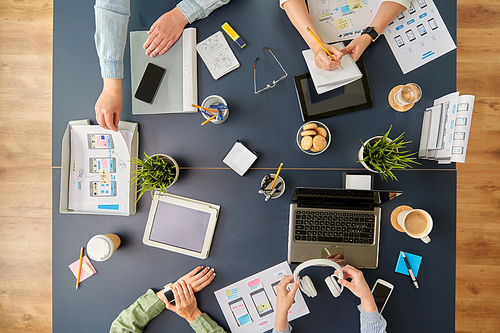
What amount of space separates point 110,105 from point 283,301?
1136 mm

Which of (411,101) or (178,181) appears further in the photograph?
(178,181)

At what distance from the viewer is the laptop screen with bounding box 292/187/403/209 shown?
1043 millimetres

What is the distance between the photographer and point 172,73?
3.99ft

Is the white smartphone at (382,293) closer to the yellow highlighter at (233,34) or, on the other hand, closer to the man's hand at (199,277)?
the man's hand at (199,277)

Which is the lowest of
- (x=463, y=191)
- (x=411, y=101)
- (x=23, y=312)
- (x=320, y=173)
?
(x=23, y=312)

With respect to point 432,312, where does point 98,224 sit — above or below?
above

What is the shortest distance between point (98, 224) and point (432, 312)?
1556mm

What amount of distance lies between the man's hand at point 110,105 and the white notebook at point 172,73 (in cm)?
6

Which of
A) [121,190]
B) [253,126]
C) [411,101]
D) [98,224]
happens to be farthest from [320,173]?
[98,224]

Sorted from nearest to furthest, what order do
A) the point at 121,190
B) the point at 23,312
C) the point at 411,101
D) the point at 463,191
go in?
the point at 411,101 < the point at 121,190 < the point at 463,191 < the point at 23,312

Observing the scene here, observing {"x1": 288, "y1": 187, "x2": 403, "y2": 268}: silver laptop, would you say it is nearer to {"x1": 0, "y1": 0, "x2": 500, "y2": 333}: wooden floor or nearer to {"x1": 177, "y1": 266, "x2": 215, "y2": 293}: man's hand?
{"x1": 177, "y1": 266, "x2": 215, "y2": 293}: man's hand

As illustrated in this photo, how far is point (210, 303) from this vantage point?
4.00ft

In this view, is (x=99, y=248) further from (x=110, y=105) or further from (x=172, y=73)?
(x=172, y=73)

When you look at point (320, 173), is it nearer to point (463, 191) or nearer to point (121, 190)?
point (121, 190)
